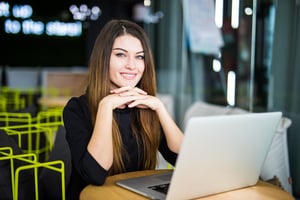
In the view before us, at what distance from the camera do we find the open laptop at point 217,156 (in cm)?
124

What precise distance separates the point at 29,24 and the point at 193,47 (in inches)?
178

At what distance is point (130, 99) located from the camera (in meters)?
1.71

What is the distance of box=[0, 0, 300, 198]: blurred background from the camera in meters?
3.26

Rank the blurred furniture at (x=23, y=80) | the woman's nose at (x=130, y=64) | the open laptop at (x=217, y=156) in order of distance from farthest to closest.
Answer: the blurred furniture at (x=23, y=80) < the woman's nose at (x=130, y=64) < the open laptop at (x=217, y=156)

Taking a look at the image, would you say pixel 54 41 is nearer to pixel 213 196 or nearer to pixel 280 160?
pixel 280 160

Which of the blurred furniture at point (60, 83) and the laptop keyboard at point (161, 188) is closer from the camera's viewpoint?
the laptop keyboard at point (161, 188)

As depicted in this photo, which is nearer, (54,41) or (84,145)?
(84,145)

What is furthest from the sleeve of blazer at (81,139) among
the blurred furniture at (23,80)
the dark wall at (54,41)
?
the dark wall at (54,41)

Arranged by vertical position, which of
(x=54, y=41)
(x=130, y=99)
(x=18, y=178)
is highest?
(x=54, y=41)

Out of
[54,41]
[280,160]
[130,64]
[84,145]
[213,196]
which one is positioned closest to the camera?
[213,196]

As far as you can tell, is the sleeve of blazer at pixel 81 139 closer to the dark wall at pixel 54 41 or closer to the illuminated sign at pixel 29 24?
the dark wall at pixel 54 41

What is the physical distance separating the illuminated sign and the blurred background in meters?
0.02

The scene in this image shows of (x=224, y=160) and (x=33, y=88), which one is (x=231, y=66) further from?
(x=33, y=88)

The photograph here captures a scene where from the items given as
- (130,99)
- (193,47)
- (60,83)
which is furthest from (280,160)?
(60,83)
